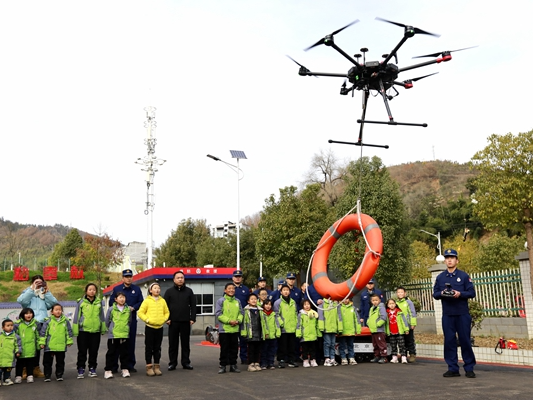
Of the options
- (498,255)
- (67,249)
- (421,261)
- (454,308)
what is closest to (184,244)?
(421,261)

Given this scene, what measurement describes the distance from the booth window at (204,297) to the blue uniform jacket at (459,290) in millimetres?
24551

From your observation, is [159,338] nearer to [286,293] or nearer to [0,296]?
[286,293]

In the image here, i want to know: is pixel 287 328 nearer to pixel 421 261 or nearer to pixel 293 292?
pixel 293 292

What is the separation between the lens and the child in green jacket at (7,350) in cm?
798

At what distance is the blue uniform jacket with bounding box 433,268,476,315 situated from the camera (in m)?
7.64

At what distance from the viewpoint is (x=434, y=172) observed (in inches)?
4368

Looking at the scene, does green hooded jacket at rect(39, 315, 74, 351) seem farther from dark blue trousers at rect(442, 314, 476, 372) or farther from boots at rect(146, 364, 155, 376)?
dark blue trousers at rect(442, 314, 476, 372)

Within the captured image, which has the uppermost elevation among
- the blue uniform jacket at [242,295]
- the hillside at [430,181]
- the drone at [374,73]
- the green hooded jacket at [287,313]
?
the hillside at [430,181]

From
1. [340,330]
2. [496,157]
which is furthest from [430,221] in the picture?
[340,330]

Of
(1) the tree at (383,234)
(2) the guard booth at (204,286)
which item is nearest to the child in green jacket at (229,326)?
(1) the tree at (383,234)

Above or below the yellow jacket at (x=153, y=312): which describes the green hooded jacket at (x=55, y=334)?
below

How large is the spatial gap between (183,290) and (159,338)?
1.05 metres

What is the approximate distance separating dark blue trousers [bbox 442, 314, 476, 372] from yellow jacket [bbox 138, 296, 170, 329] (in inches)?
175

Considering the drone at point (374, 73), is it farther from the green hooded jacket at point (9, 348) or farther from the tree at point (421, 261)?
the tree at point (421, 261)
